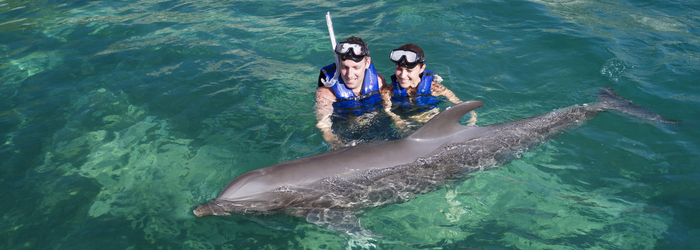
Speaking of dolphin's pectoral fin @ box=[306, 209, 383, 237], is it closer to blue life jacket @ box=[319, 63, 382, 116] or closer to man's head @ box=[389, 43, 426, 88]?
blue life jacket @ box=[319, 63, 382, 116]

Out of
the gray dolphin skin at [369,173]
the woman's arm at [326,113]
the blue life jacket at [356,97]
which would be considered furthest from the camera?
the blue life jacket at [356,97]

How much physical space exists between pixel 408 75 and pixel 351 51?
0.97m

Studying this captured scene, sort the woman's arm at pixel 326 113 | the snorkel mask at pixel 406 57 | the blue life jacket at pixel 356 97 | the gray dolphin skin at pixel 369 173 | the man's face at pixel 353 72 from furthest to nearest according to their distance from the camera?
the blue life jacket at pixel 356 97 → the man's face at pixel 353 72 → the snorkel mask at pixel 406 57 → the woman's arm at pixel 326 113 → the gray dolphin skin at pixel 369 173

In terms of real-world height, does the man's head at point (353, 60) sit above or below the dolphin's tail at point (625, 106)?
above

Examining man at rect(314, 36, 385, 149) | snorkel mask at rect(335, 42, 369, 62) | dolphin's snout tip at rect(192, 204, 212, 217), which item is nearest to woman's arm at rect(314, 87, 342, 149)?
man at rect(314, 36, 385, 149)

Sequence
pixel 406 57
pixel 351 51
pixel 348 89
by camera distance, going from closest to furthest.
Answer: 1. pixel 351 51
2. pixel 406 57
3. pixel 348 89

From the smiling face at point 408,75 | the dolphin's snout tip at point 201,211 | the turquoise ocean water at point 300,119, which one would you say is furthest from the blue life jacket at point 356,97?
the dolphin's snout tip at point 201,211

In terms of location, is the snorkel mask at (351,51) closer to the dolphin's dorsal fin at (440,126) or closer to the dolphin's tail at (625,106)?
the dolphin's dorsal fin at (440,126)

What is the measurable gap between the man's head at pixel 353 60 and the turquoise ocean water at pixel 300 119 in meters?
0.90

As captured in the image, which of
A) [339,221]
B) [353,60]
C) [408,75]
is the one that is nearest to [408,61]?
[408,75]

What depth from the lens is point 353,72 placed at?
596 centimetres

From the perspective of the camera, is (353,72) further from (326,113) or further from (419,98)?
(419,98)

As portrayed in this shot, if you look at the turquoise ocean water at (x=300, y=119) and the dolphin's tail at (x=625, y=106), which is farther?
the dolphin's tail at (x=625, y=106)

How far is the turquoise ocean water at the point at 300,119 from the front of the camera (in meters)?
4.25
